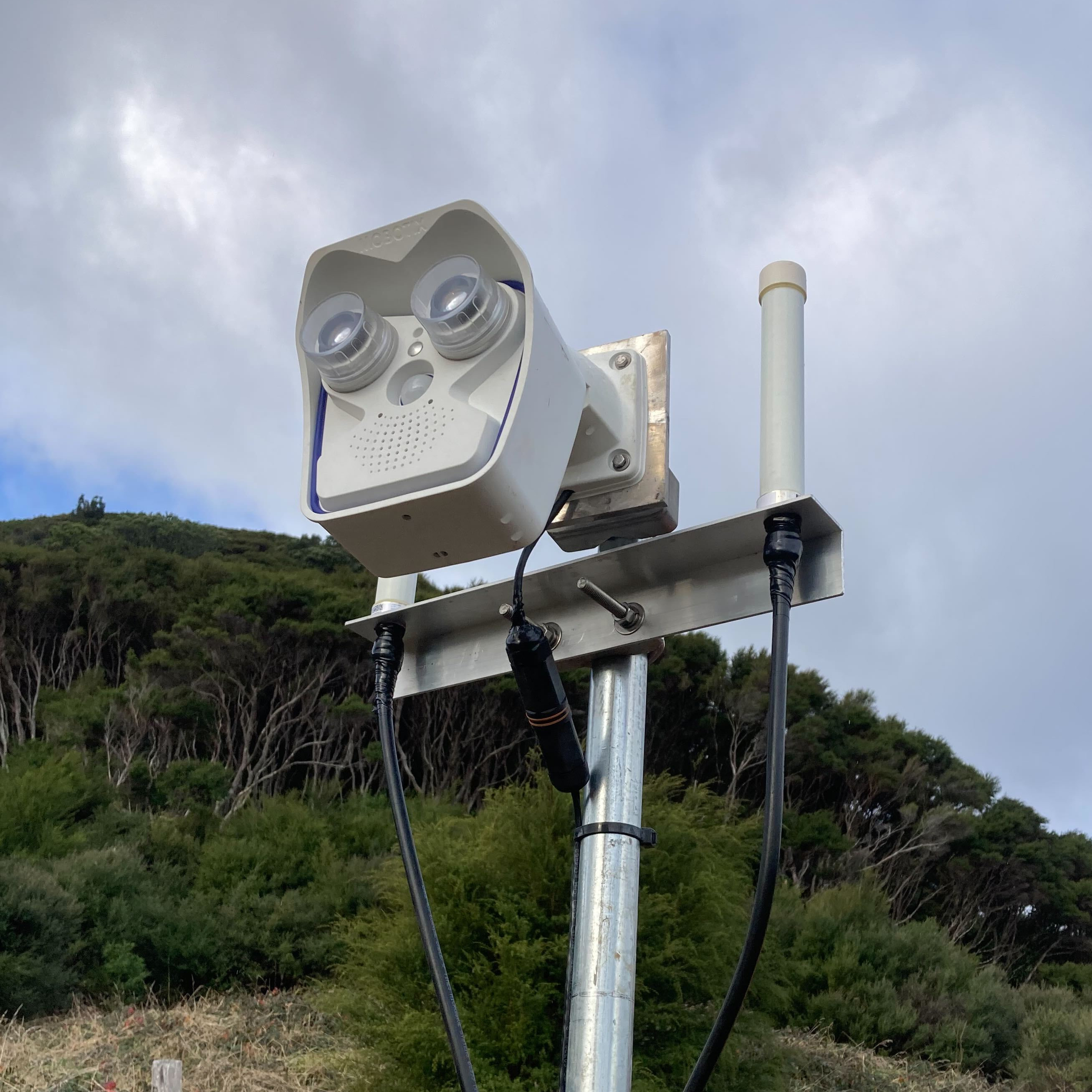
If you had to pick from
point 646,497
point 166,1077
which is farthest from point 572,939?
point 166,1077

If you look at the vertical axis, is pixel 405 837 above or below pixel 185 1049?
above

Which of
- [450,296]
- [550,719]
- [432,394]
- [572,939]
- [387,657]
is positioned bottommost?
[572,939]

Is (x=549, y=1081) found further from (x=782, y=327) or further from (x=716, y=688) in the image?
(x=716, y=688)

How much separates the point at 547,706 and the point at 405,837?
212 mm

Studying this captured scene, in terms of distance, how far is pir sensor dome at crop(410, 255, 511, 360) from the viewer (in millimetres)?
1029

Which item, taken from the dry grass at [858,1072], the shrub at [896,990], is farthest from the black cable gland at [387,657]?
the shrub at [896,990]

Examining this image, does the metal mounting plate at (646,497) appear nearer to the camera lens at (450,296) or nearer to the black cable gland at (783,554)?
the black cable gland at (783,554)

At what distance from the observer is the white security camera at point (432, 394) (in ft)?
3.24

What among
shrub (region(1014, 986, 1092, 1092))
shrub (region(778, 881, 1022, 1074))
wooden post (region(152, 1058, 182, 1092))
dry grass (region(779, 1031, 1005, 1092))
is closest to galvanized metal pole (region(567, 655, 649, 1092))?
wooden post (region(152, 1058, 182, 1092))

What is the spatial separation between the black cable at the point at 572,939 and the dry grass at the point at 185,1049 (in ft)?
18.5

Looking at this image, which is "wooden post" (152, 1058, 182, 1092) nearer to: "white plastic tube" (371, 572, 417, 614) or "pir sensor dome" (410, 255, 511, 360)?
"white plastic tube" (371, 572, 417, 614)

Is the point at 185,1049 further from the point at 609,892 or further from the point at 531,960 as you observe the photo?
the point at 609,892

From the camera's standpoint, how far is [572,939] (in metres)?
1.11

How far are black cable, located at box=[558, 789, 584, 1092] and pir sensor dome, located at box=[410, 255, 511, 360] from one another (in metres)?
0.49
